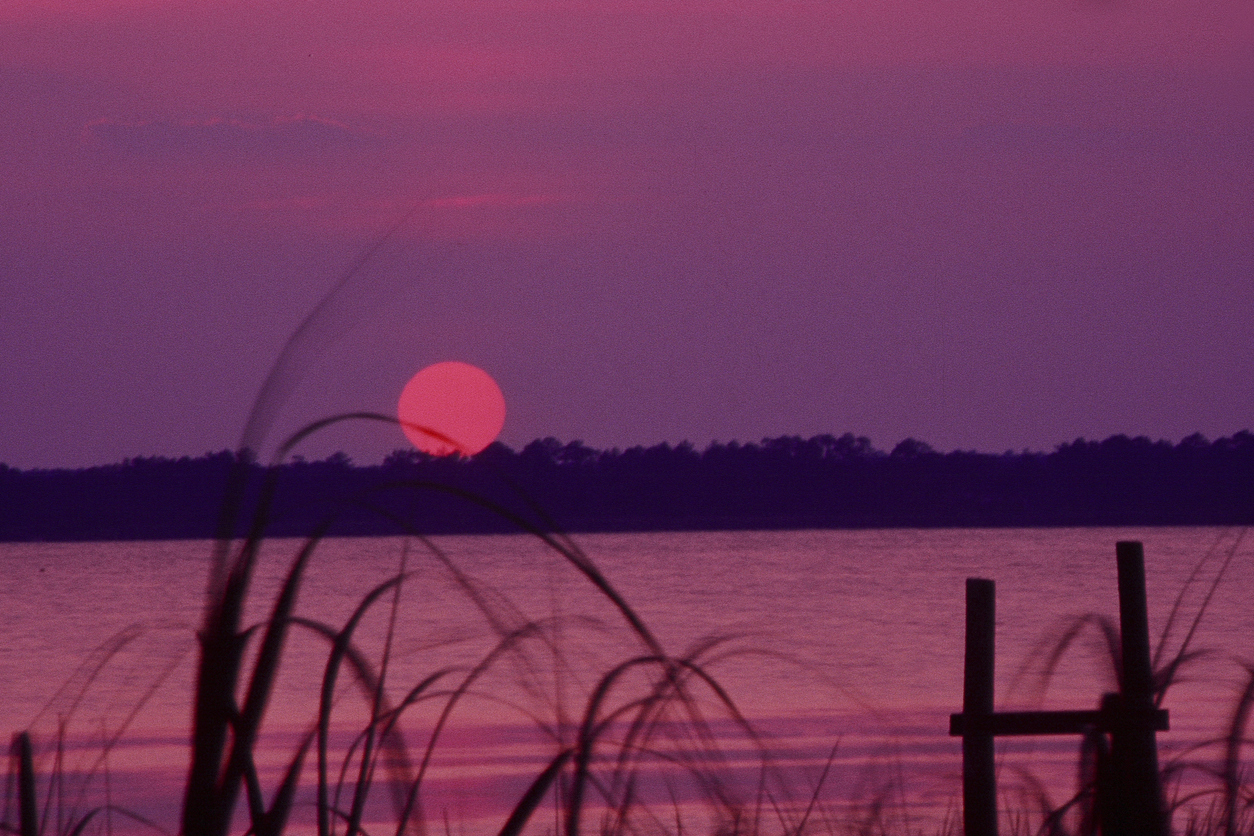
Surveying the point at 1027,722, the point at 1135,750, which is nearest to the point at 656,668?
the point at 1135,750

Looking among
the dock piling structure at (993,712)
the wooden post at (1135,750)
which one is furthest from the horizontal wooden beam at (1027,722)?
the wooden post at (1135,750)

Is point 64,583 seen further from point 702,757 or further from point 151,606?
point 702,757

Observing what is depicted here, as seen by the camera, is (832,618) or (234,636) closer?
(234,636)

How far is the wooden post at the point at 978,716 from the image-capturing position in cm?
532

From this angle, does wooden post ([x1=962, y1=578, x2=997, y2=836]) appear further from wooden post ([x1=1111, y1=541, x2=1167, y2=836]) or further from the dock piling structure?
wooden post ([x1=1111, y1=541, x2=1167, y2=836])

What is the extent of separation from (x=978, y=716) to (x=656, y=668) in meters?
3.09

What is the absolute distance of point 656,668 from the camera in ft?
8.03

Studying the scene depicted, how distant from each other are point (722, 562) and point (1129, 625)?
294ft

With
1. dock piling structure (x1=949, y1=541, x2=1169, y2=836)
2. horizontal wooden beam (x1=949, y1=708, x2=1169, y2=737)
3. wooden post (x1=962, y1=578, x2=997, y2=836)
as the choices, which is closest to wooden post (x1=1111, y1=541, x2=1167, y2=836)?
dock piling structure (x1=949, y1=541, x2=1169, y2=836)

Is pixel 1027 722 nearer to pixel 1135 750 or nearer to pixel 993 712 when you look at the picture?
pixel 993 712

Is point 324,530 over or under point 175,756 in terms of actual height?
over

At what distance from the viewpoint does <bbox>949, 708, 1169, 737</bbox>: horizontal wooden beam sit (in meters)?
4.64

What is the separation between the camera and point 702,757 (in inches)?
72.5

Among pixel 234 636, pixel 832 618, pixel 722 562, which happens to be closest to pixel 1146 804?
pixel 234 636
